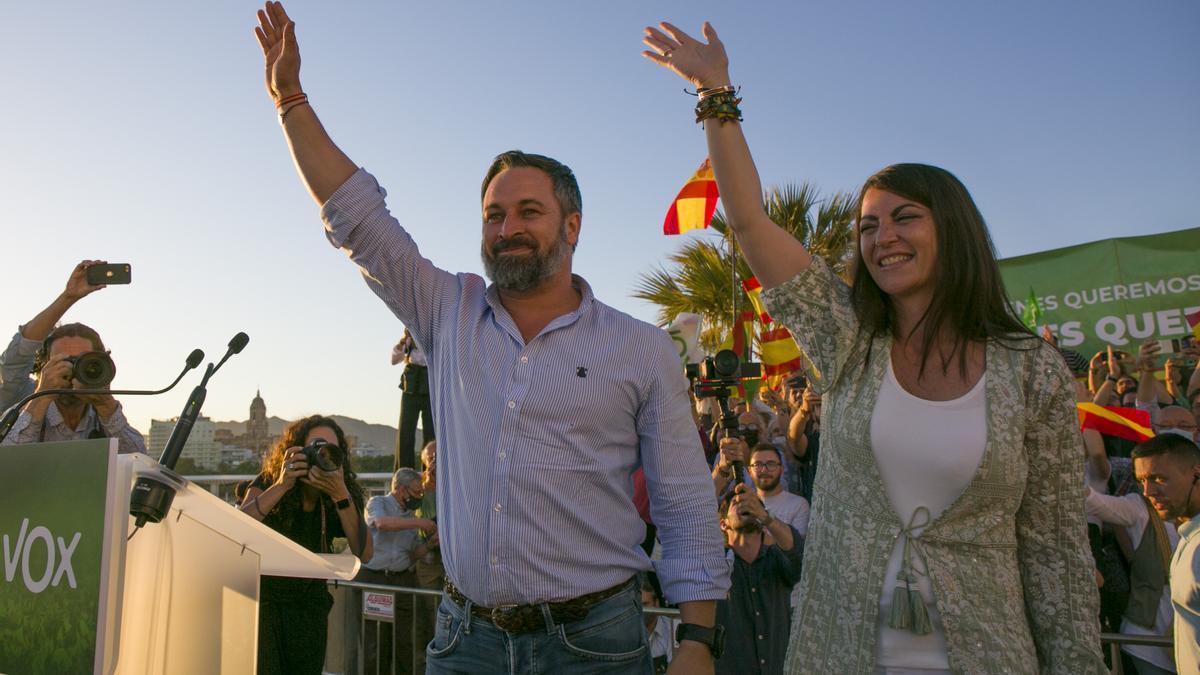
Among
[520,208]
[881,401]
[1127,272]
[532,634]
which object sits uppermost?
[1127,272]

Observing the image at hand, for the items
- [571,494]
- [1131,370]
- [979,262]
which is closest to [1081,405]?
[1131,370]

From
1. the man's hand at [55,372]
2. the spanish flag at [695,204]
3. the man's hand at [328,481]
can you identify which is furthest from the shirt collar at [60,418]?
the spanish flag at [695,204]

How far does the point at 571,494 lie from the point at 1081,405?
5098mm

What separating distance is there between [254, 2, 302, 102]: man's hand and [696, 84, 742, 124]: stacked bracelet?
3.31ft

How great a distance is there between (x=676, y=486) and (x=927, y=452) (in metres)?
0.66

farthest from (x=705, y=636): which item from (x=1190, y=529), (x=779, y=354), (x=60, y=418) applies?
(x=779, y=354)

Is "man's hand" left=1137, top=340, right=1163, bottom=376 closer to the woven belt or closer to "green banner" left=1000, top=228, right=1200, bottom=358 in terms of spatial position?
"green banner" left=1000, top=228, right=1200, bottom=358

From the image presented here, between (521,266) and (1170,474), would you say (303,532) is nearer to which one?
(521,266)

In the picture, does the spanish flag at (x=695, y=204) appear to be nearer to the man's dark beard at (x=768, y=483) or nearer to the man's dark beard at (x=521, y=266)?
the man's dark beard at (x=768, y=483)

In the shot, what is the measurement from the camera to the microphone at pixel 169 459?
207 cm

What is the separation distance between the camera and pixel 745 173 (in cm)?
229

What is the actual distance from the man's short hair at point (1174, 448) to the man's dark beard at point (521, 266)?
3.71 m

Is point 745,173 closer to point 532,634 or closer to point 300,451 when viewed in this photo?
point 532,634

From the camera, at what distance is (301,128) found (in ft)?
7.57
